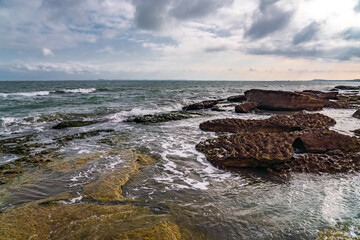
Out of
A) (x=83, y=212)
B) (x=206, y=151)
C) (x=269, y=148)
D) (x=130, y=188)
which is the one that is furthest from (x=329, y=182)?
(x=83, y=212)

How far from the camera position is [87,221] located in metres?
3.21

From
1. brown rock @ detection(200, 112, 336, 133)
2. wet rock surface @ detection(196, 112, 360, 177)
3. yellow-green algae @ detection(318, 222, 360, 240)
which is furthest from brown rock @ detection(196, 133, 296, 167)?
brown rock @ detection(200, 112, 336, 133)

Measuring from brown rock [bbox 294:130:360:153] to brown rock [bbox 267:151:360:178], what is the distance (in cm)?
57

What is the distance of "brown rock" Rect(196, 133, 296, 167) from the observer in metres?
5.34

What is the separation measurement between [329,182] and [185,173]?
332 centimetres

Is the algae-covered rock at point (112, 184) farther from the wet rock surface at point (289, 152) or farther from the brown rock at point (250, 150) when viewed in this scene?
the wet rock surface at point (289, 152)

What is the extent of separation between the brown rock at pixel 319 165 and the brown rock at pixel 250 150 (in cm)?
20

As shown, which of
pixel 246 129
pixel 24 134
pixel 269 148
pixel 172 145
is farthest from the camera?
pixel 24 134

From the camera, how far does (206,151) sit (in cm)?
659

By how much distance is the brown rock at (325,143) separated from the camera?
6.27 meters

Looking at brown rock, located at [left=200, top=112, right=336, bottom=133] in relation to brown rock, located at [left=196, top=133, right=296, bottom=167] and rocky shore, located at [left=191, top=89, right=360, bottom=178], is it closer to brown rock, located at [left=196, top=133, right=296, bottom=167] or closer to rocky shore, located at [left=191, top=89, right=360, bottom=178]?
rocky shore, located at [left=191, top=89, right=360, bottom=178]

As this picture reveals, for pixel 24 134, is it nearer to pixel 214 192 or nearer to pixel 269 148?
pixel 214 192

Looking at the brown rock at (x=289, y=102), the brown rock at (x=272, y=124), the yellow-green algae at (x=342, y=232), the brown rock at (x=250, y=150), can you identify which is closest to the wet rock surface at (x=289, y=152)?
the brown rock at (x=250, y=150)

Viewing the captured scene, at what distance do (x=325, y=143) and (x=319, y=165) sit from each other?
1551 mm
